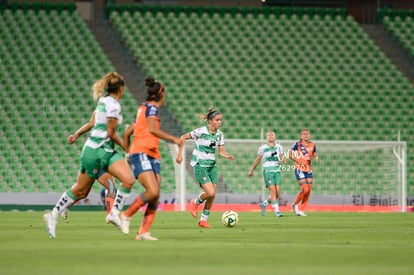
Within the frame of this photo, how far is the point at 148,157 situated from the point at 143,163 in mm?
162

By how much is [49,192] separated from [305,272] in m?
23.7

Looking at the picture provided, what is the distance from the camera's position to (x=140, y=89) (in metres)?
36.1

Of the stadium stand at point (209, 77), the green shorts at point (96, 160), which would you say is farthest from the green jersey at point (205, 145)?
the stadium stand at point (209, 77)

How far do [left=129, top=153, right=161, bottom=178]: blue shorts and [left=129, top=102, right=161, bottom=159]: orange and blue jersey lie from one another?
59 mm

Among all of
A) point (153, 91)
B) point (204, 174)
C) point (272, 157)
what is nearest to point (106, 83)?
point (153, 91)

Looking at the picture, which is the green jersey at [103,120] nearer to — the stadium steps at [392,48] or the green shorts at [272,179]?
the green shorts at [272,179]

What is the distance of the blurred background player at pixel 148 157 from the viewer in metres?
12.1

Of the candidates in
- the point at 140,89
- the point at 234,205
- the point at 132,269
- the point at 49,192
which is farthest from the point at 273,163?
the point at 132,269

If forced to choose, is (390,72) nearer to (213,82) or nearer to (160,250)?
(213,82)

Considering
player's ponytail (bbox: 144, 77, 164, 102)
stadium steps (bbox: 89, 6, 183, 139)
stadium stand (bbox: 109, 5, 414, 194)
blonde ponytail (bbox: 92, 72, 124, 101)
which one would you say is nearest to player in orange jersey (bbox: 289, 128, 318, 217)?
stadium stand (bbox: 109, 5, 414, 194)

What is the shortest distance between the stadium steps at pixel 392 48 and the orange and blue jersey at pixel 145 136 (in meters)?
27.1

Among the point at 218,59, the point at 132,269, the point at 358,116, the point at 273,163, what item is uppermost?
the point at 218,59

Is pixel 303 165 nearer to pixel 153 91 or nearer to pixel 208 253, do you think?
pixel 153 91

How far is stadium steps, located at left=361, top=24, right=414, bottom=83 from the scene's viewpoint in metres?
38.2
